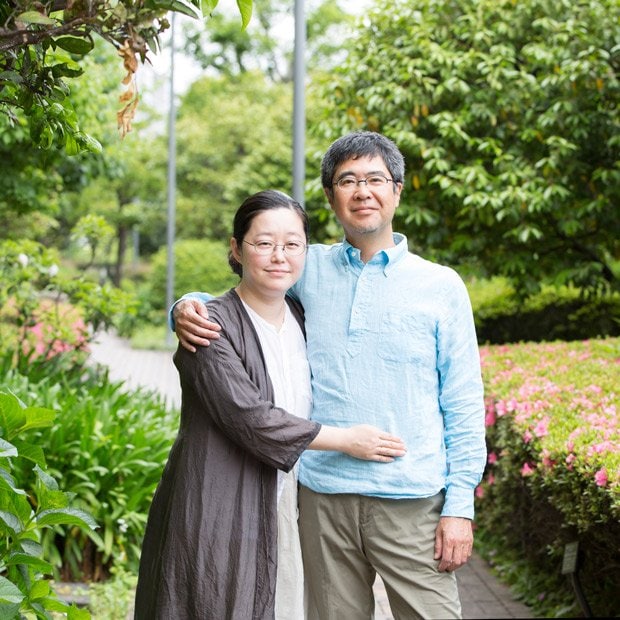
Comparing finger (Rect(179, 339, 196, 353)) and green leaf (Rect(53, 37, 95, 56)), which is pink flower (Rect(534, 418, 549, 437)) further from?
green leaf (Rect(53, 37, 95, 56))

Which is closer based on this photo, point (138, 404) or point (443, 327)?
point (443, 327)

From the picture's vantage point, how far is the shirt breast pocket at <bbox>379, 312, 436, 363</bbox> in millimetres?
2621

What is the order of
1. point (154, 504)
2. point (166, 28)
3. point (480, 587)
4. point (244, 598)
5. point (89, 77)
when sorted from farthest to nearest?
point (89, 77)
point (480, 587)
point (154, 504)
point (244, 598)
point (166, 28)

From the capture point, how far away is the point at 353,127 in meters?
7.62

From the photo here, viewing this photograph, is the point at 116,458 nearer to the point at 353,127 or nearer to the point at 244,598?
the point at 244,598

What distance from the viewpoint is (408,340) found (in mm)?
2625

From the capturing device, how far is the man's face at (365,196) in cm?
267

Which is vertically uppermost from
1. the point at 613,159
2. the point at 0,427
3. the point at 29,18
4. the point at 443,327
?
Answer: the point at 613,159

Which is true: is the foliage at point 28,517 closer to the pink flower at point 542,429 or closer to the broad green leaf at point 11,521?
the broad green leaf at point 11,521

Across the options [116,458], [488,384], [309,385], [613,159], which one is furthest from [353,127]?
A: [309,385]

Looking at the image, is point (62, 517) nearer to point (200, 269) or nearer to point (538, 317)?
point (538, 317)

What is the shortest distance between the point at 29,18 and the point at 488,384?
4.28 m

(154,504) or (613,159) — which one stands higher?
(613,159)

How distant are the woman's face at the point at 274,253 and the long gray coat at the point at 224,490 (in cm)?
17
